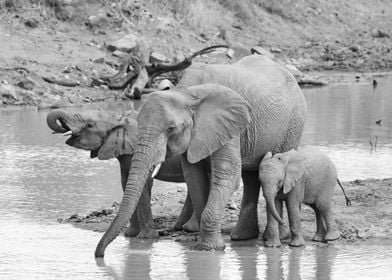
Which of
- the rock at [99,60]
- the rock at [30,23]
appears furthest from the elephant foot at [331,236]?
the rock at [30,23]

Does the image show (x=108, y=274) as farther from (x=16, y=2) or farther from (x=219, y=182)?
(x=16, y=2)

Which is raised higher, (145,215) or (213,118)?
(213,118)

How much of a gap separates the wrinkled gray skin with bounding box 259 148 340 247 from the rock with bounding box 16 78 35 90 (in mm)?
11816

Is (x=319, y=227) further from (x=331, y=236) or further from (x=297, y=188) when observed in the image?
(x=297, y=188)

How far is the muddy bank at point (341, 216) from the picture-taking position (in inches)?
381

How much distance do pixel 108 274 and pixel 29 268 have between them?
0.62m

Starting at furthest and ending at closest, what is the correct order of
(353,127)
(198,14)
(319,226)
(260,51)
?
1. (198,14)
2. (260,51)
3. (353,127)
4. (319,226)

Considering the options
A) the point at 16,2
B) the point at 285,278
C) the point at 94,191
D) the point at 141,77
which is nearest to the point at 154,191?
the point at 94,191

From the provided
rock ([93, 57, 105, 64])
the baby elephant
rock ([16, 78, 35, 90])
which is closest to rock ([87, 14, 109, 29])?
rock ([93, 57, 105, 64])

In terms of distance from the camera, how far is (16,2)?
25.1 meters

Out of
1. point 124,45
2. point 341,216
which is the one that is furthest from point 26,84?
point 341,216

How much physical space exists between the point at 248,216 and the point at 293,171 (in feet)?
2.34

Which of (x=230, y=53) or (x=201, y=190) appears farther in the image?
(x=230, y=53)

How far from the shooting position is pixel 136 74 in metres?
21.9
